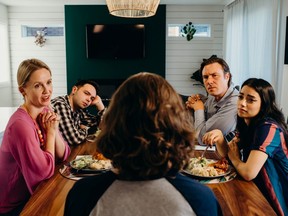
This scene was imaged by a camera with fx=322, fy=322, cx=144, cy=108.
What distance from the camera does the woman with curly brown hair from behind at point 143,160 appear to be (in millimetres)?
758

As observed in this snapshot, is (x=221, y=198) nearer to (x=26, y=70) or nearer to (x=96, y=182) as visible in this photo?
(x=96, y=182)

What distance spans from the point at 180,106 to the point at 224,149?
995mm

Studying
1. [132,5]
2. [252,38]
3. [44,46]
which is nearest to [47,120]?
[132,5]

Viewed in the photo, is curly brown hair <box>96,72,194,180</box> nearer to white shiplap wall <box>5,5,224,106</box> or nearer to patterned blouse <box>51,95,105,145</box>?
patterned blouse <box>51,95,105,145</box>

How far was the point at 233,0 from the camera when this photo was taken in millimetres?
5770

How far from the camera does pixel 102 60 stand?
6.84 m

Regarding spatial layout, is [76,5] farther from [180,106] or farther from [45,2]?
[180,106]

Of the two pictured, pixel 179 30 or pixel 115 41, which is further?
pixel 179 30

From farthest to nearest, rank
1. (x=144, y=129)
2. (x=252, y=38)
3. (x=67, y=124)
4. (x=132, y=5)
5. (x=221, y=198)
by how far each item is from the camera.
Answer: (x=252, y=38), (x=132, y=5), (x=67, y=124), (x=221, y=198), (x=144, y=129)

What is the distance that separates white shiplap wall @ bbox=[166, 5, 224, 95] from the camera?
6.80 meters

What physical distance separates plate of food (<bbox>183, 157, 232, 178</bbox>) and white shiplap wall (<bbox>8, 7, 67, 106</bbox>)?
599 centimetres

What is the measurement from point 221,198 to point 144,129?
2.16ft

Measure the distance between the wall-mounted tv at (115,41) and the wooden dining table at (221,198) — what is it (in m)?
5.35

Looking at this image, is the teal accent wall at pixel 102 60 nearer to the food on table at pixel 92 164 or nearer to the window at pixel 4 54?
the window at pixel 4 54
